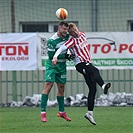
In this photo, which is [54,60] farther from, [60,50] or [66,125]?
[66,125]

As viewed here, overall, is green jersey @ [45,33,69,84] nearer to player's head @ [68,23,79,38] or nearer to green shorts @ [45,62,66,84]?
green shorts @ [45,62,66,84]

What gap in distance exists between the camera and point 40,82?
20.3m

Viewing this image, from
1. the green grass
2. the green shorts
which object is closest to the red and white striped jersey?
the green shorts

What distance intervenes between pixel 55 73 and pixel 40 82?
8.55 metres

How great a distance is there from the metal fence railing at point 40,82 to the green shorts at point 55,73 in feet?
25.9

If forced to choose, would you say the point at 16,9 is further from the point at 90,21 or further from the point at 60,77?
the point at 60,77

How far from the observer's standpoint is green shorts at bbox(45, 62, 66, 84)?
11750mm

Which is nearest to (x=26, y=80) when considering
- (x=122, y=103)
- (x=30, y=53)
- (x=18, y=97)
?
(x=18, y=97)

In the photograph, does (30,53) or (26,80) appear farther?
(26,80)

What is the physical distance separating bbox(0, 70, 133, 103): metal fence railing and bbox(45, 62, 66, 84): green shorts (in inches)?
311

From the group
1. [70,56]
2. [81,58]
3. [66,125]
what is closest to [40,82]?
[70,56]

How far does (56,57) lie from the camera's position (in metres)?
11.3

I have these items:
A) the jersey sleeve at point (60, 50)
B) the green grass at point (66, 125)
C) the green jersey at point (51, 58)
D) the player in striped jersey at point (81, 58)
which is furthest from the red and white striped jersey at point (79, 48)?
the green grass at point (66, 125)

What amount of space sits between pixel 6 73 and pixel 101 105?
3.42 m
